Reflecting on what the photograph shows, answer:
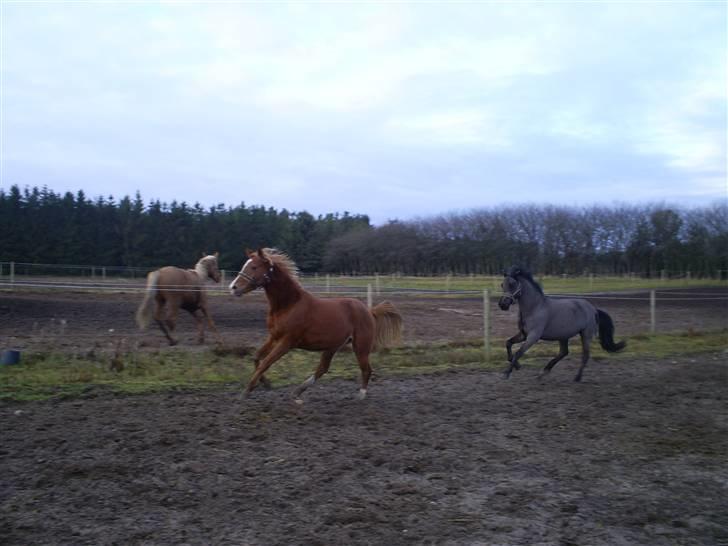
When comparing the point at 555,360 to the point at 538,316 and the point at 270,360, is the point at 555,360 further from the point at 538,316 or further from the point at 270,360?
the point at 270,360

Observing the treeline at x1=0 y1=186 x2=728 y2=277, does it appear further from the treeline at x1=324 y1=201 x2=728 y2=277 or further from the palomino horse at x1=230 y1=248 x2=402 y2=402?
the palomino horse at x1=230 y1=248 x2=402 y2=402

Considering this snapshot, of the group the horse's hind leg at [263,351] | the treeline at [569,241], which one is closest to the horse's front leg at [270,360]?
the horse's hind leg at [263,351]

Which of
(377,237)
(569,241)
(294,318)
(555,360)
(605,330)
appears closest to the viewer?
(294,318)

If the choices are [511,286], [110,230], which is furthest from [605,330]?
[110,230]

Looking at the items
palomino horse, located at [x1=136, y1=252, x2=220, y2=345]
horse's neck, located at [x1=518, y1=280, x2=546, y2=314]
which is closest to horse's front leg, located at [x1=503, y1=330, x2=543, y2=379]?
horse's neck, located at [x1=518, y1=280, x2=546, y2=314]

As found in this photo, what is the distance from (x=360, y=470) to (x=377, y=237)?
113 feet

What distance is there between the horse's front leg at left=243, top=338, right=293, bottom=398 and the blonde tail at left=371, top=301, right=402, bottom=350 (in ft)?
5.49

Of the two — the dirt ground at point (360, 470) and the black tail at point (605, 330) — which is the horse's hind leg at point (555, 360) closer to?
the black tail at point (605, 330)

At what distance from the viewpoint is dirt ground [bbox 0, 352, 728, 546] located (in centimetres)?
368

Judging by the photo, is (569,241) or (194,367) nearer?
(194,367)

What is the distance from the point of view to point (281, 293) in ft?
23.4

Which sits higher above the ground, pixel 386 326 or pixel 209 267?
pixel 209 267

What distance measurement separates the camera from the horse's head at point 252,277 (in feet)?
22.9

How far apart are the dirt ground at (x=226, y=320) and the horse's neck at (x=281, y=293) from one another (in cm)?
437
